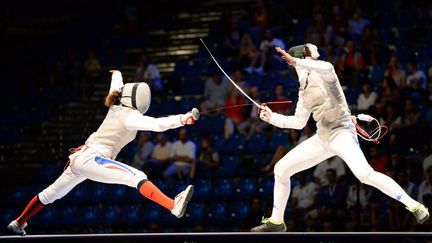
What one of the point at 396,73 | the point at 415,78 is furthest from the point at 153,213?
the point at 415,78

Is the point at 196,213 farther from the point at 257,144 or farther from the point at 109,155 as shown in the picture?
the point at 109,155

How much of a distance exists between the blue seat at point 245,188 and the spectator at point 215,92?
136cm

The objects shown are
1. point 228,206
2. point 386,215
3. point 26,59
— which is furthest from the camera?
point 26,59

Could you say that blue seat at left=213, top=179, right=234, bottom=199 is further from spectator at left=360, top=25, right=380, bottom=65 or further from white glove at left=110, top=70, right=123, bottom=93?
white glove at left=110, top=70, right=123, bottom=93

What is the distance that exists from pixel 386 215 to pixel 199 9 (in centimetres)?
629

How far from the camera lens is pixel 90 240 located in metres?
6.39

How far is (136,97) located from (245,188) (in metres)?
3.16

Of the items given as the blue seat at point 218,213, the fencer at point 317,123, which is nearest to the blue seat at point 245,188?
the blue seat at point 218,213

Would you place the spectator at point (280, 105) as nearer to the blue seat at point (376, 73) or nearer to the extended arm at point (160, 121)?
the blue seat at point (376, 73)

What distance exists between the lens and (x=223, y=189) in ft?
32.0

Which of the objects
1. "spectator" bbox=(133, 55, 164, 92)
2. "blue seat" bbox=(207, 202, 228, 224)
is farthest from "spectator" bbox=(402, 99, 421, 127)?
"spectator" bbox=(133, 55, 164, 92)

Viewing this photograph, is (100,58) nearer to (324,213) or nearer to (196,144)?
(196,144)

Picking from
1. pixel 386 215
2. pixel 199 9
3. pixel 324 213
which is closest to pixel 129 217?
pixel 324 213

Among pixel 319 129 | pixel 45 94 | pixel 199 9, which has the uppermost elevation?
pixel 199 9
